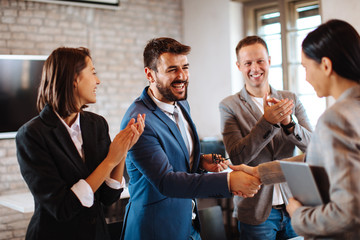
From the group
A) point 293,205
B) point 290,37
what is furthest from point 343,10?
point 293,205

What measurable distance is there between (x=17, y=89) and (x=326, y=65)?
14.1 feet

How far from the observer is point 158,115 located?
81.4 inches

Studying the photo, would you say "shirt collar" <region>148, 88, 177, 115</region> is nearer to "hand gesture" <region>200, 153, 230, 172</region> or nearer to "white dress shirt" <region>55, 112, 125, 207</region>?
"hand gesture" <region>200, 153, 230, 172</region>

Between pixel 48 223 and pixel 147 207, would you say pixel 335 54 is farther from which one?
pixel 48 223

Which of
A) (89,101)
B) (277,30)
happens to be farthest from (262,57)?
(277,30)

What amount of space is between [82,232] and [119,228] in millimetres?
984

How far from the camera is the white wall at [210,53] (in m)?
5.71

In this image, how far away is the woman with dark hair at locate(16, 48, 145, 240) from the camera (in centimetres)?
165

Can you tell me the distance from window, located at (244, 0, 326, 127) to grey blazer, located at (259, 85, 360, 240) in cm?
385

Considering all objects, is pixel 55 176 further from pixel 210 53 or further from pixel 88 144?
pixel 210 53

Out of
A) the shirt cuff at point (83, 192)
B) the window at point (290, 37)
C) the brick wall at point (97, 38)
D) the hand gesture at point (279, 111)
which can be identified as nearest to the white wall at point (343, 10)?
the window at point (290, 37)

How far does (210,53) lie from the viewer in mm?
5980

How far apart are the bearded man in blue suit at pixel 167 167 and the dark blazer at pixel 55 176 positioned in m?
0.22

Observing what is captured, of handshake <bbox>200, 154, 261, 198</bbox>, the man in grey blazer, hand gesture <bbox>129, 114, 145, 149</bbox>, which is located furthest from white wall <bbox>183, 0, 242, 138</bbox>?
hand gesture <bbox>129, 114, 145, 149</bbox>
